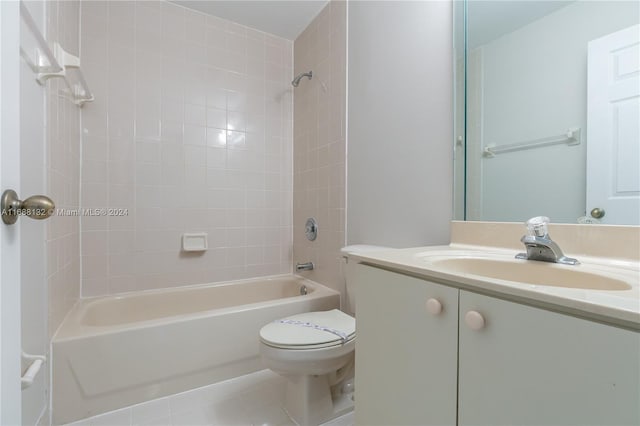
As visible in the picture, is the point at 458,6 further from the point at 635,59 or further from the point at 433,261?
the point at 433,261

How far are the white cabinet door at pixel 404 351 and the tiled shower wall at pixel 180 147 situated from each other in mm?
1570

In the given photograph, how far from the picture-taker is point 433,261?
2.71 feet

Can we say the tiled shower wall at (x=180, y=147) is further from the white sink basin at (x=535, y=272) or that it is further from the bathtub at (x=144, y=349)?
the white sink basin at (x=535, y=272)

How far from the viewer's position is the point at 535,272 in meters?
0.76

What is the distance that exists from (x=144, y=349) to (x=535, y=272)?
1.60m

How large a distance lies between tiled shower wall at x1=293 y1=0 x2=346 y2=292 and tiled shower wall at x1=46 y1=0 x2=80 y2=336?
4.61 ft

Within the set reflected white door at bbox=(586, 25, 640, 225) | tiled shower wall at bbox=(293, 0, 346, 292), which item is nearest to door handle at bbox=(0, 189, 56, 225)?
reflected white door at bbox=(586, 25, 640, 225)

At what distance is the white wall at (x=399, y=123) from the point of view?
4.12 feet

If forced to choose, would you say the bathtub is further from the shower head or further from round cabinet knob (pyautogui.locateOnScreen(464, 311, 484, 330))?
the shower head

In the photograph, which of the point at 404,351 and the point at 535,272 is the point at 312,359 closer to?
the point at 404,351

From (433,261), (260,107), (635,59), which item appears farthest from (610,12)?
(260,107)

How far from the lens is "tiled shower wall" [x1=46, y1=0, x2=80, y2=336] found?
3.83ft

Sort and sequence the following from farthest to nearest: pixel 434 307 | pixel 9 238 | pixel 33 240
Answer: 1. pixel 33 240
2. pixel 434 307
3. pixel 9 238

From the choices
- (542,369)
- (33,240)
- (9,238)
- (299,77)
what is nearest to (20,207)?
(9,238)
